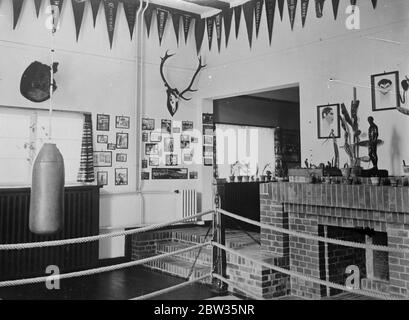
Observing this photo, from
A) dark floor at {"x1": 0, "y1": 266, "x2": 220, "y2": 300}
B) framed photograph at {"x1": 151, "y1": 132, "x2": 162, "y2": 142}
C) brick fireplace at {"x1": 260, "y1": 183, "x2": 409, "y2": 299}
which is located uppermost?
framed photograph at {"x1": 151, "y1": 132, "x2": 162, "y2": 142}

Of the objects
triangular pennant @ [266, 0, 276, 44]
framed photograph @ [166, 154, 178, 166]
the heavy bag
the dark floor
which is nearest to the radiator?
framed photograph @ [166, 154, 178, 166]

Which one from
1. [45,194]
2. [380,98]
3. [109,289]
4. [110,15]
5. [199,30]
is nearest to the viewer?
[45,194]

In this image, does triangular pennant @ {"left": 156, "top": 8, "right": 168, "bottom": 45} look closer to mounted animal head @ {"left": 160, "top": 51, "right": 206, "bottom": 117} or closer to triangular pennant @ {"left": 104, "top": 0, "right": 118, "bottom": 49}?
mounted animal head @ {"left": 160, "top": 51, "right": 206, "bottom": 117}

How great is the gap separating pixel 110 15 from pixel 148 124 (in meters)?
1.61

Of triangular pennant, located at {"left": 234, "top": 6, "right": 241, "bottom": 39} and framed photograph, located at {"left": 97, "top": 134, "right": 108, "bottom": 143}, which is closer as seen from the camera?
framed photograph, located at {"left": 97, "top": 134, "right": 108, "bottom": 143}

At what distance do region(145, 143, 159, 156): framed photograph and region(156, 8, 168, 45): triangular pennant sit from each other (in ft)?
5.18

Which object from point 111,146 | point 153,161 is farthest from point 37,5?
point 153,161

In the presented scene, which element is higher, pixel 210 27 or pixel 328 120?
pixel 210 27

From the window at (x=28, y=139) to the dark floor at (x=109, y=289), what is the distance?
1.30 meters

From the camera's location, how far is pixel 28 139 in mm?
5266

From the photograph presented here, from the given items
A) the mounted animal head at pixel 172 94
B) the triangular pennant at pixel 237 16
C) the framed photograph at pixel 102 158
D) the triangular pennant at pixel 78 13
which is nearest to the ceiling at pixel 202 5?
the triangular pennant at pixel 237 16

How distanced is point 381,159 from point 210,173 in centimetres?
301

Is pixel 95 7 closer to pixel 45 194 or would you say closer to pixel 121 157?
pixel 121 157

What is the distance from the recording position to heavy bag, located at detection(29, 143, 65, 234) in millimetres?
2691
